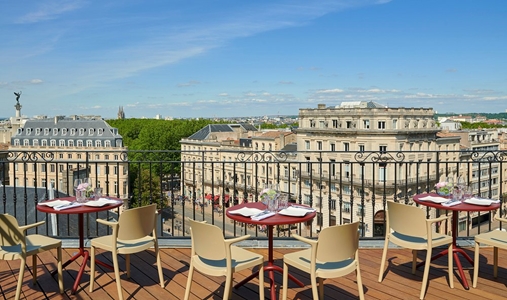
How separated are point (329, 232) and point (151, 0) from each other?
17.0 metres

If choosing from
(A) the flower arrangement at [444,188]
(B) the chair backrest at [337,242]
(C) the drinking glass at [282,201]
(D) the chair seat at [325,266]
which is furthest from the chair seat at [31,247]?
(A) the flower arrangement at [444,188]

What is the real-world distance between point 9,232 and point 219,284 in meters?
2.04

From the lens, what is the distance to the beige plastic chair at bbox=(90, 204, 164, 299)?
12.6 feet

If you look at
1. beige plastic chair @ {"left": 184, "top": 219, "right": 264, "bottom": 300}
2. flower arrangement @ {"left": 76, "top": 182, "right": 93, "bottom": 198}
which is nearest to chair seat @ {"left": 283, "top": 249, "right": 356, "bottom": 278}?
beige plastic chair @ {"left": 184, "top": 219, "right": 264, "bottom": 300}

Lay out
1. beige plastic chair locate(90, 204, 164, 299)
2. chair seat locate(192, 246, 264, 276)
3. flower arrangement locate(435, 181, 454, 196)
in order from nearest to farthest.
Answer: chair seat locate(192, 246, 264, 276) → beige plastic chair locate(90, 204, 164, 299) → flower arrangement locate(435, 181, 454, 196)

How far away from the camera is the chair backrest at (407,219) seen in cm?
401

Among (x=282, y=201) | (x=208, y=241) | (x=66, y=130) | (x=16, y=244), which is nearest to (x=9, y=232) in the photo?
(x=16, y=244)

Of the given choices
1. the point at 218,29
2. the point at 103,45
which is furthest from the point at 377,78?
the point at 218,29

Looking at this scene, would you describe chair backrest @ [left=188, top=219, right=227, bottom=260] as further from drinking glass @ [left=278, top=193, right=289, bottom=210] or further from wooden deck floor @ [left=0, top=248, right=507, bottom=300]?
drinking glass @ [left=278, top=193, right=289, bottom=210]

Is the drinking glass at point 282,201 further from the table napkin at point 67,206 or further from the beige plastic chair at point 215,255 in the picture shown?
the table napkin at point 67,206

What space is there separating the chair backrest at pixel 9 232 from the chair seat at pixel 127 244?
0.68 metres

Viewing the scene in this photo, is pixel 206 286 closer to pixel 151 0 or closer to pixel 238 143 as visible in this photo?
pixel 151 0

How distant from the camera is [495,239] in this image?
4.26 m

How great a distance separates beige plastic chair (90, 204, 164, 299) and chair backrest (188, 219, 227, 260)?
30.8 inches
